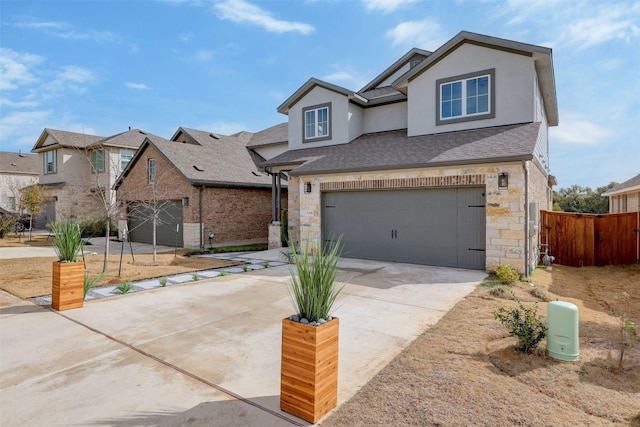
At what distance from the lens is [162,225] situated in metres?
18.1

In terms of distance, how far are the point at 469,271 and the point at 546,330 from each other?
222 inches

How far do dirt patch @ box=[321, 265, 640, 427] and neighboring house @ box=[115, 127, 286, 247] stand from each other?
43.9 ft

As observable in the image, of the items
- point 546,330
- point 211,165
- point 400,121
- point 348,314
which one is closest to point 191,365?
point 348,314

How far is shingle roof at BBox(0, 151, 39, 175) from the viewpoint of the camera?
31938 millimetres

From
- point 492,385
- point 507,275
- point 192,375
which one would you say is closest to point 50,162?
point 192,375

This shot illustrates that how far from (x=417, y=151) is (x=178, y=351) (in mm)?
9268

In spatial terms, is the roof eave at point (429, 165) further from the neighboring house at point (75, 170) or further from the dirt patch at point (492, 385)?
the neighboring house at point (75, 170)

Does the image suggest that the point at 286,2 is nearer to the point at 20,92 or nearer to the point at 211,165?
the point at 211,165

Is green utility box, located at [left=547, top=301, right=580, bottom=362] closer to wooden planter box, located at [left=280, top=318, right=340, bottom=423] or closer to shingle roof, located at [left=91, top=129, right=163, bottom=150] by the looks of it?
wooden planter box, located at [left=280, top=318, right=340, bottom=423]

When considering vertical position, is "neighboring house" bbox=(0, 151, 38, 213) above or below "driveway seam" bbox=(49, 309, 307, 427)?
above


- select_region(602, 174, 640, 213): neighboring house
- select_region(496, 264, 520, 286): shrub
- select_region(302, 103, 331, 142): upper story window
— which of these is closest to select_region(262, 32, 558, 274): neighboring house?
select_region(302, 103, 331, 142): upper story window

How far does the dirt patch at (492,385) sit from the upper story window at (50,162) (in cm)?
3058

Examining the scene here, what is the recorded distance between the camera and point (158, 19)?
11055mm

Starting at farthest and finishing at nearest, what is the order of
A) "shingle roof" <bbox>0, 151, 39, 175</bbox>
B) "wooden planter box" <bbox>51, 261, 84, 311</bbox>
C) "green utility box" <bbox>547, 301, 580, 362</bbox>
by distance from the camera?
1. "shingle roof" <bbox>0, 151, 39, 175</bbox>
2. "wooden planter box" <bbox>51, 261, 84, 311</bbox>
3. "green utility box" <bbox>547, 301, 580, 362</bbox>
